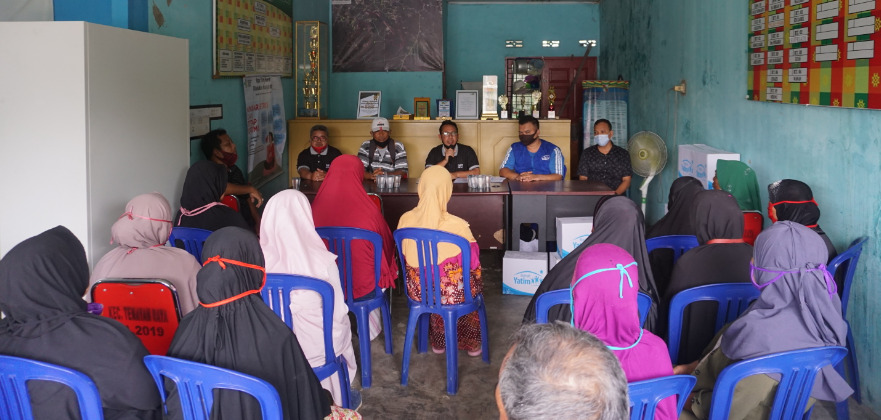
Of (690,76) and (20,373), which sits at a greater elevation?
(690,76)

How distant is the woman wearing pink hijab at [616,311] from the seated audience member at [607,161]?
4.43 m

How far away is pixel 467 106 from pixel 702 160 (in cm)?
309

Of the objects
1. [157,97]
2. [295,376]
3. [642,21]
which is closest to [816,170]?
[295,376]

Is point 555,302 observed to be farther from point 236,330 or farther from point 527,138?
point 527,138

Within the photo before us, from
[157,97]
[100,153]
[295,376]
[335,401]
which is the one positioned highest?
[157,97]

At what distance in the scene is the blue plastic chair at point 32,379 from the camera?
6.47ft

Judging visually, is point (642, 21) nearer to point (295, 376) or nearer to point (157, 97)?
point (157, 97)

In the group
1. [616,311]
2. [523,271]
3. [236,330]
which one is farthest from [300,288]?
[523,271]

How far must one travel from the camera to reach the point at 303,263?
313 cm

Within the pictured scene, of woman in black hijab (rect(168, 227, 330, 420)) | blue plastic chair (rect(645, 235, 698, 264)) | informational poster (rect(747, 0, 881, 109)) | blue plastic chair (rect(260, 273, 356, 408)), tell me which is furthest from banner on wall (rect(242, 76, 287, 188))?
woman in black hijab (rect(168, 227, 330, 420))

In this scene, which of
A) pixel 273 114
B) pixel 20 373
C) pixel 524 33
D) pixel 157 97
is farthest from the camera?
pixel 524 33

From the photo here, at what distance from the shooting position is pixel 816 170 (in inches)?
166

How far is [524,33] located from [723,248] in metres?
8.34

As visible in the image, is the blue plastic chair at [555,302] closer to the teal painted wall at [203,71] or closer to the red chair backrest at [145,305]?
the red chair backrest at [145,305]
